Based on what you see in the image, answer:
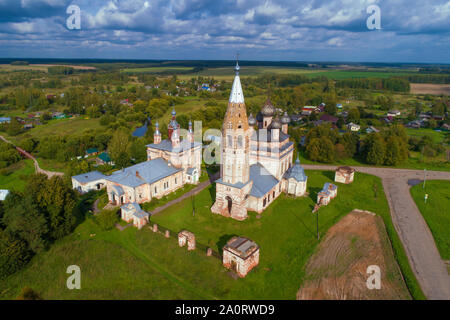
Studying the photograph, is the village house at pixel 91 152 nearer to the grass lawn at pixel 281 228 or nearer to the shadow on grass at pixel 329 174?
the grass lawn at pixel 281 228

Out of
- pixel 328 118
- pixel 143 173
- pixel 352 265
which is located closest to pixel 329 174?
pixel 352 265

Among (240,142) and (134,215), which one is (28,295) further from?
(240,142)

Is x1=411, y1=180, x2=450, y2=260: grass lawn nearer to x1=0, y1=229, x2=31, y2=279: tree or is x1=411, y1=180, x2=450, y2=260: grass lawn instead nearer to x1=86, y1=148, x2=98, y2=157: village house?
x1=0, y1=229, x2=31, y2=279: tree

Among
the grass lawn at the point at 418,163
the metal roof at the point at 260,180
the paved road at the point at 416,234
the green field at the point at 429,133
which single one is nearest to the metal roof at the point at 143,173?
the metal roof at the point at 260,180

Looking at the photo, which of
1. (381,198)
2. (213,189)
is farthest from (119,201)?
(381,198)
